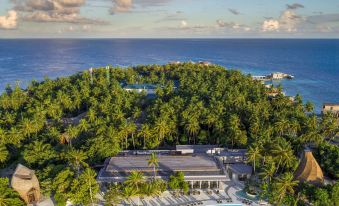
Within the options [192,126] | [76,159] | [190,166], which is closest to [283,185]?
[190,166]

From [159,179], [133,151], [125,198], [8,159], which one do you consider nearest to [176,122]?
[133,151]

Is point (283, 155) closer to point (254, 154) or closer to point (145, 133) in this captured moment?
point (254, 154)

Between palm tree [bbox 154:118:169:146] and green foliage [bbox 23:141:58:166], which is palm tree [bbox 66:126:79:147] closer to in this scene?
green foliage [bbox 23:141:58:166]

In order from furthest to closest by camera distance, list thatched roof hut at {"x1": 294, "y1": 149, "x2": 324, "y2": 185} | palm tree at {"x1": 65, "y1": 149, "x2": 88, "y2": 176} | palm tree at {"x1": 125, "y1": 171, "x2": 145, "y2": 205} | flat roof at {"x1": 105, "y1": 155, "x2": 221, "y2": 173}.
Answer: flat roof at {"x1": 105, "y1": 155, "x2": 221, "y2": 173}, palm tree at {"x1": 65, "y1": 149, "x2": 88, "y2": 176}, thatched roof hut at {"x1": 294, "y1": 149, "x2": 324, "y2": 185}, palm tree at {"x1": 125, "y1": 171, "x2": 145, "y2": 205}

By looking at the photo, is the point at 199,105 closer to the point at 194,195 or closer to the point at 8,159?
the point at 194,195

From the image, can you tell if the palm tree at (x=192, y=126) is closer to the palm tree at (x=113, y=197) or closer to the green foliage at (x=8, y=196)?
the palm tree at (x=113, y=197)

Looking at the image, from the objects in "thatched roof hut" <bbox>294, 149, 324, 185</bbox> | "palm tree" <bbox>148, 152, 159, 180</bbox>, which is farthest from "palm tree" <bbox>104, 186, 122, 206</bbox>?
"thatched roof hut" <bbox>294, 149, 324, 185</bbox>

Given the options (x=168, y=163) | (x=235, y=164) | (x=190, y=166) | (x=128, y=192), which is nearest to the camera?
(x=128, y=192)
